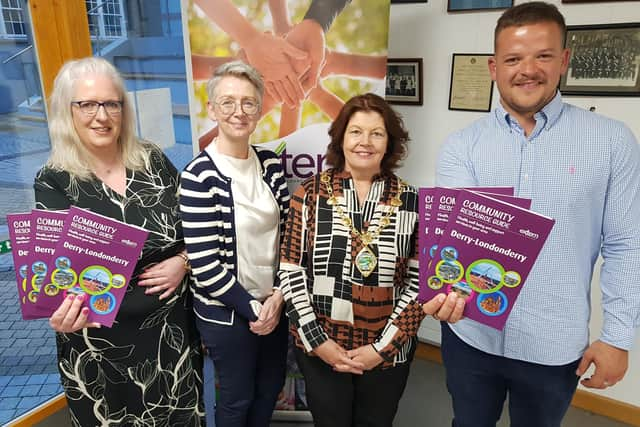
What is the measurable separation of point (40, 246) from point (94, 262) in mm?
151

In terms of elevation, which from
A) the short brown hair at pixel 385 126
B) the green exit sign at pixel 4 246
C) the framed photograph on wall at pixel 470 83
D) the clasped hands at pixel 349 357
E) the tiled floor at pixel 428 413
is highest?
Result: the framed photograph on wall at pixel 470 83

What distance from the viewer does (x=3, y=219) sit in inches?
82.3

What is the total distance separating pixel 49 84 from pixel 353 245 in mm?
1683

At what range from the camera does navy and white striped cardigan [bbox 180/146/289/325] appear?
5.19ft

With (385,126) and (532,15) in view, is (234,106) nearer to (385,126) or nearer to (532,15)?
(385,126)

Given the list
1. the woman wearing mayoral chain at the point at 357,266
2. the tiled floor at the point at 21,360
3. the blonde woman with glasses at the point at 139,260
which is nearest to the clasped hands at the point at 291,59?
the woman wearing mayoral chain at the point at 357,266

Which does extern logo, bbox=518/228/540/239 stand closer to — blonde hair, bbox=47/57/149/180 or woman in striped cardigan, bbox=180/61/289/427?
woman in striped cardigan, bbox=180/61/289/427

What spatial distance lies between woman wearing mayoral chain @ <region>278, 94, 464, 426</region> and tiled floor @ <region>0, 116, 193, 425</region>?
4.65ft

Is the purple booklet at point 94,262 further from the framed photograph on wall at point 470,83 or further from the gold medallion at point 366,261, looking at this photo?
the framed photograph on wall at point 470,83

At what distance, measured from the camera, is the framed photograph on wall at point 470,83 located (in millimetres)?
2498

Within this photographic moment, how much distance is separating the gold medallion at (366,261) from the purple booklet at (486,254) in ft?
0.93

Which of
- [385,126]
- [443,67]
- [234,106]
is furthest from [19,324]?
[443,67]

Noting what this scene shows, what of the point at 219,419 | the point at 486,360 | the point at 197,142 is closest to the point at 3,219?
the point at 197,142

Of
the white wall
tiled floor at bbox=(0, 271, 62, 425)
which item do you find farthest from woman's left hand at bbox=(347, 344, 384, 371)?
tiled floor at bbox=(0, 271, 62, 425)
